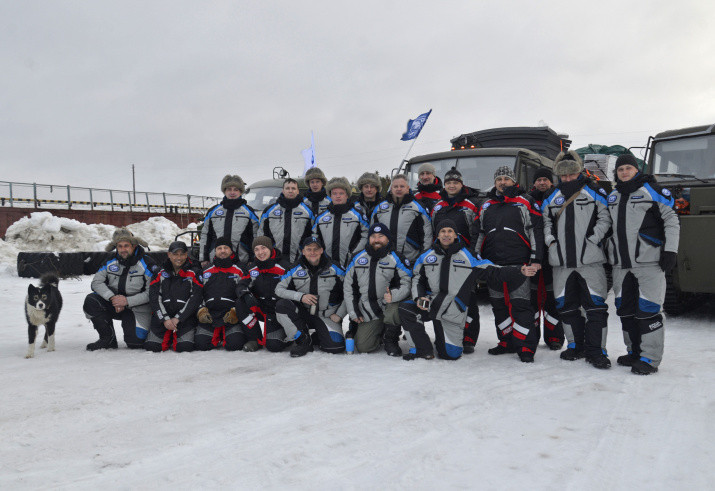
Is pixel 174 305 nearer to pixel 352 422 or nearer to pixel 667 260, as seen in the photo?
pixel 352 422

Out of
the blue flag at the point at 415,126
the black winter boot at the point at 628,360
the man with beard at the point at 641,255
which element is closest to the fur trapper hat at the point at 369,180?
the man with beard at the point at 641,255

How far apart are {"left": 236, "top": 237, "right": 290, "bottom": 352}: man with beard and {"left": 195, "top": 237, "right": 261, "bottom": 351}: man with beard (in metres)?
0.09

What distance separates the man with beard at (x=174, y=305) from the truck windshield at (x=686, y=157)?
622 cm

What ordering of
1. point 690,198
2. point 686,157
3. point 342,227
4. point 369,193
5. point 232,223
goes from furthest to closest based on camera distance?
point 686,157, point 232,223, point 369,193, point 690,198, point 342,227

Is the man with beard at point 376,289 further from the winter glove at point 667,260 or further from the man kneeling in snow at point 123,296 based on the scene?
the man kneeling in snow at point 123,296

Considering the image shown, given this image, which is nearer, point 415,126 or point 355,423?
point 355,423

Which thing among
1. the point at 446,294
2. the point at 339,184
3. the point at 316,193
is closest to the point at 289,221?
the point at 316,193

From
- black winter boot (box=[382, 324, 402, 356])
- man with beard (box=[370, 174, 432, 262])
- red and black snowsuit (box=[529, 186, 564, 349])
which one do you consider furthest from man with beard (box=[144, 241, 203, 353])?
red and black snowsuit (box=[529, 186, 564, 349])

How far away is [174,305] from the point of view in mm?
5238

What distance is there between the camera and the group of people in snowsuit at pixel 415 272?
13.7ft

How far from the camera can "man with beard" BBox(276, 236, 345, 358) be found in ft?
16.3

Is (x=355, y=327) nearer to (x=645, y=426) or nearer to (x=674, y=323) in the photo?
(x=645, y=426)

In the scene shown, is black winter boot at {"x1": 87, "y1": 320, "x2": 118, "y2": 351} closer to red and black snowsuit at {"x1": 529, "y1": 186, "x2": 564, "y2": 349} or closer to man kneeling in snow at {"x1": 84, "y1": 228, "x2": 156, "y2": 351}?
man kneeling in snow at {"x1": 84, "y1": 228, "x2": 156, "y2": 351}

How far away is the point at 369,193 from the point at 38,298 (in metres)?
3.65
